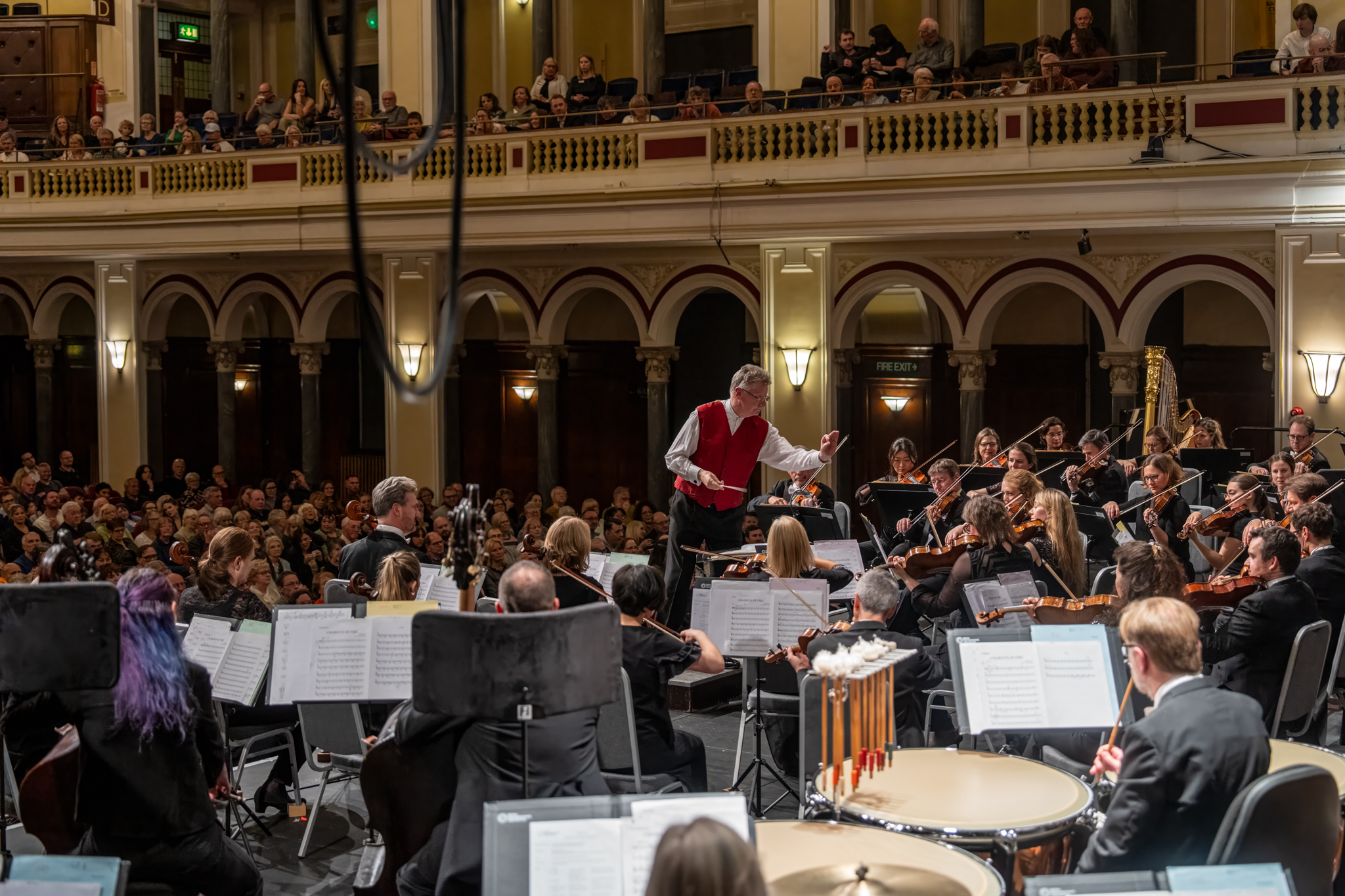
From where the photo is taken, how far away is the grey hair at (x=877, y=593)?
559cm

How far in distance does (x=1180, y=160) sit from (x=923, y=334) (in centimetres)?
473

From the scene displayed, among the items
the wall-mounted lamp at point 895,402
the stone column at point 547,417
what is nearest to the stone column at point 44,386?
the stone column at point 547,417

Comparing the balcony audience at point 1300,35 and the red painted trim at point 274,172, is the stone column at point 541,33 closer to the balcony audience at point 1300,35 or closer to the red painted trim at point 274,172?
the red painted trim at point 274,172

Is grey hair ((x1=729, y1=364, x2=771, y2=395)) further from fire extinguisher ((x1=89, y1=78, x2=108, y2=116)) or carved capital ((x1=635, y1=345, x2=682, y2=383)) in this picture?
fire extinguisher ((x1=89, y1=78, x2=108, y2=116))

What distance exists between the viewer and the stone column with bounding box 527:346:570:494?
17266mm

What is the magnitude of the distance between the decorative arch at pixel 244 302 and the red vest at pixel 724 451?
11.5 metres

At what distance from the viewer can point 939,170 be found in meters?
12.7

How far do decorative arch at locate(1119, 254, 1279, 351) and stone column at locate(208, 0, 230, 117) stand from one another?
1084 cm

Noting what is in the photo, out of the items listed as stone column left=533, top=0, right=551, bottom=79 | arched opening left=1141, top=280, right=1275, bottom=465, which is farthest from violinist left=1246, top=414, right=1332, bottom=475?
stone column left=533, top=0, right=551, bottom=79

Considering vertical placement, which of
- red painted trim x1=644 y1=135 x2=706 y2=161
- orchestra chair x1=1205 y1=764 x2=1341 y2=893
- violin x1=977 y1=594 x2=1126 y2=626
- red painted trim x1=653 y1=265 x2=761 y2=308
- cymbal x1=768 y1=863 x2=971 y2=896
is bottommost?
cymbal x1=768 y1=863 x2=971 y2=896

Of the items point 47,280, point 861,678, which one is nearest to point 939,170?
point 861,678

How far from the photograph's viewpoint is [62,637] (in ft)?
13.9

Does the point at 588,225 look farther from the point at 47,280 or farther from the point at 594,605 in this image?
the point at 594,605

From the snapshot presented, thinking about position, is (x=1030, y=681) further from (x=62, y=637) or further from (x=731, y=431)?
(x=731, y=431)
